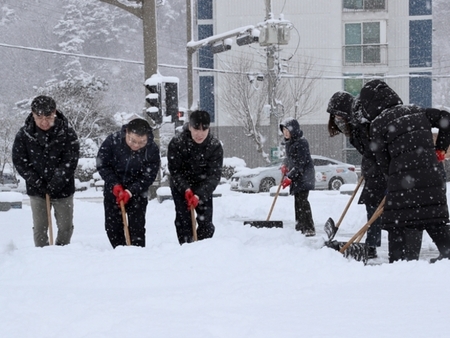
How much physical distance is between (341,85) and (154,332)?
2839 centimetres

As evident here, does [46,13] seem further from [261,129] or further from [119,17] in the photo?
[261,129]

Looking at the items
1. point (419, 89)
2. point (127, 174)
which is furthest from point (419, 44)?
point (127, 174)

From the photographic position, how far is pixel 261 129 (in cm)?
3023

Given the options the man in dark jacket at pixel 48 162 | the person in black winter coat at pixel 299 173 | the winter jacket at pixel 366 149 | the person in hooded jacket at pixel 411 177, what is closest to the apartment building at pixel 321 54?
the person in black winter coat at pixel 299 173

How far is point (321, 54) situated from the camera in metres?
30.3

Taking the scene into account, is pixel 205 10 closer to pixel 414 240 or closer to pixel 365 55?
pixel 365 55

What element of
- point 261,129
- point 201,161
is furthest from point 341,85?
point 201,161

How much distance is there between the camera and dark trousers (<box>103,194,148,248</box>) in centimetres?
598

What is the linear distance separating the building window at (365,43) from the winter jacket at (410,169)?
86.8 feet

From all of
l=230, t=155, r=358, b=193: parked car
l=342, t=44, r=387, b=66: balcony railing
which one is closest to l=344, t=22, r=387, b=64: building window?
l=342, t=44, r=387, b=66: balcony railing

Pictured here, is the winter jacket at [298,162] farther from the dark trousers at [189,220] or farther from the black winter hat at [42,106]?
the black winter hat at [42,106]

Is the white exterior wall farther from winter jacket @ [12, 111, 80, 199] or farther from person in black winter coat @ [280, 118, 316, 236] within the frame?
winter jacket @ [12, 111, 80, 199]

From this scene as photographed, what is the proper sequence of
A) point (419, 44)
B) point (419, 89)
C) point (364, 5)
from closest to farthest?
point (364, 5), point (419, 44), point (419, 89)

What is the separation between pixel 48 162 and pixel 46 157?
1.9 inches
